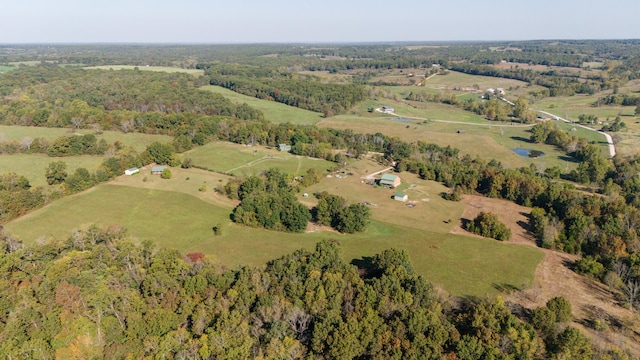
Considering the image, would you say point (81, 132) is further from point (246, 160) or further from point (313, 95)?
point (313, 95)

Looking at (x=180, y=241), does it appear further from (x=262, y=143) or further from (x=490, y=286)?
(x=262, y=143)

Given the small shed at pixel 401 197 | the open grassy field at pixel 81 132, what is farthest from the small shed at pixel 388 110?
the small shed at pixel 401 197

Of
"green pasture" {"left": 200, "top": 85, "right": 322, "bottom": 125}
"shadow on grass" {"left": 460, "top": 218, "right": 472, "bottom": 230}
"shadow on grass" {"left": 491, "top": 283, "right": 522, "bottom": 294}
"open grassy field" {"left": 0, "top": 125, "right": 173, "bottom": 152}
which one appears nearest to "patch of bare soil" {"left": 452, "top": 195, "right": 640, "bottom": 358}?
"shadow on grass" {"left": 491, "top": 283, "right": 522, "bottom": 294}

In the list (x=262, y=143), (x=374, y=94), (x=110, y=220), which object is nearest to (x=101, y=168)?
(x=110, y=220)

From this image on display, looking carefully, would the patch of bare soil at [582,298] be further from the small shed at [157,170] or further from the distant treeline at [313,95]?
the distant treeline at [313,95]

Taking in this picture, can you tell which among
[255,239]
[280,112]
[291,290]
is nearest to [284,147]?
[255,239]

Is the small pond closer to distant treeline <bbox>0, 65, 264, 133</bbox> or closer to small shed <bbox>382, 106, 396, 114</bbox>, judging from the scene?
small shed <bbox>382, 106, 396, 114</bbox>
